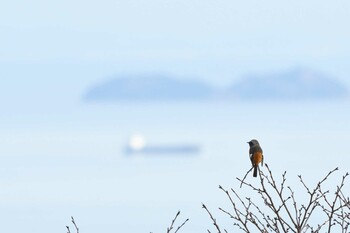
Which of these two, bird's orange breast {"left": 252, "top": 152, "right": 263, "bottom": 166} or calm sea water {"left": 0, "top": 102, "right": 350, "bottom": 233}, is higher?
calm sea water {"left": 0, "top": 102, "right": 350, "bottom": 233}

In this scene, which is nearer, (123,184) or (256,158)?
(256,158)

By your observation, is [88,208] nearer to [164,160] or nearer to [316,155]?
[316,155]

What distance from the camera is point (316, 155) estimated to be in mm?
143125

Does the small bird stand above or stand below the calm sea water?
below

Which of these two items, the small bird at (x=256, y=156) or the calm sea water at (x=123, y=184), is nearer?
the small bird at (x=256, y=156)

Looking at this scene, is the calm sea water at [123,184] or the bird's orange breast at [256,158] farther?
the calm sea water at [123,184]

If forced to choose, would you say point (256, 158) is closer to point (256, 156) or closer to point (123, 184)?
point (256, 156)

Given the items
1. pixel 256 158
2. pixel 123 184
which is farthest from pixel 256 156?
pixel 123 184

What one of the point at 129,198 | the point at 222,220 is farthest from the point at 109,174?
the point at 222,220

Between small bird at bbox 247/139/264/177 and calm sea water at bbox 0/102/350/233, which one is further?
calm sea water at bbox 0/102/350/233

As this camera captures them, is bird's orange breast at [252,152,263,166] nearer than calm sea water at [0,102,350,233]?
Yes

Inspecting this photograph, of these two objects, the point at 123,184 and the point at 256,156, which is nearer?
the point at 256,156

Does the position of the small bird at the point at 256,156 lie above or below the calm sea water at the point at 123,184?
below

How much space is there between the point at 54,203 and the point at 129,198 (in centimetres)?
610
